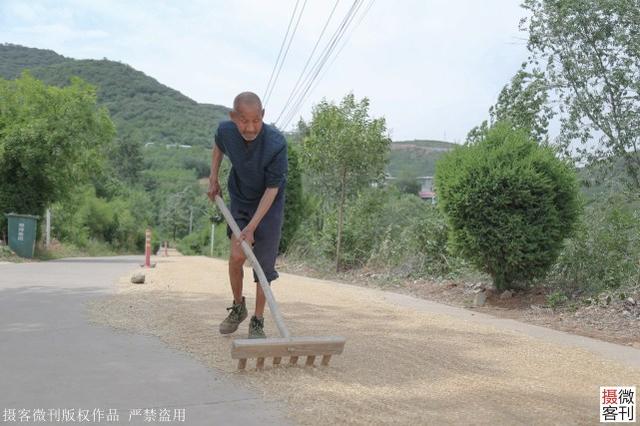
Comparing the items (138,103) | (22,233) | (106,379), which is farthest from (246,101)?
(138,103)

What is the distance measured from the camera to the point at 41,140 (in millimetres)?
18672

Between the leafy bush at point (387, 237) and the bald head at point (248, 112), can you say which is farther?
the leafy bush at point (387, 237)

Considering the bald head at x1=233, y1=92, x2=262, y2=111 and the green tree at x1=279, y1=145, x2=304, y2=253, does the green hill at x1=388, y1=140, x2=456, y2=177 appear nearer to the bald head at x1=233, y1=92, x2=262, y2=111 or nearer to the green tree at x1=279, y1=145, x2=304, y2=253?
the green tree at x1=279, y1=145, x2=304, y2=253

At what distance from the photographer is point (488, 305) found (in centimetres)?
843

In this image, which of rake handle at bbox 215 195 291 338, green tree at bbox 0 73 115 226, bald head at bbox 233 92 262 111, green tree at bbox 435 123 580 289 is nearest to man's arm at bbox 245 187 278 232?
rake handle at bbox 215 195 291 338

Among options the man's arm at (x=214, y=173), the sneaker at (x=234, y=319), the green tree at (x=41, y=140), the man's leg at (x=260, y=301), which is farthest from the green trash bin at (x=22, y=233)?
the man's leg at (x=260, y=301)

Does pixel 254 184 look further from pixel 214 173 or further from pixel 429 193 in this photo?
pixel 429 193

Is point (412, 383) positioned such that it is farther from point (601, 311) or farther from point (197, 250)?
point (197, 250)

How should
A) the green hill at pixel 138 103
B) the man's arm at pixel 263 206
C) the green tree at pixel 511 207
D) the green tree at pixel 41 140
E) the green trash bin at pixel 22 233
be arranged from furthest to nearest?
the green hill at pixel 138 103
the green tree at pixel 41 140
the green trash bin at pixel 22 233
the green tree at pixel 511 207
the man's arm at pixel 263 206

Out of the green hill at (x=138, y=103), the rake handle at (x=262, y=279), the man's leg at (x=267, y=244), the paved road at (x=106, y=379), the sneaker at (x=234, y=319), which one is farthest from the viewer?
the green hill at (x=138, y=103)

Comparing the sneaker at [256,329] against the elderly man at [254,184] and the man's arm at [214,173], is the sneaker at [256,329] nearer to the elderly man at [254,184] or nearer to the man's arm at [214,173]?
the elderly man at [254,184]

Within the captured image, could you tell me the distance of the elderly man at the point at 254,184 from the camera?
4518 millimetres

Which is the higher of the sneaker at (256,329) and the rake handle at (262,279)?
the rake handle at (262,279)

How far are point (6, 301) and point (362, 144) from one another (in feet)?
29.3
